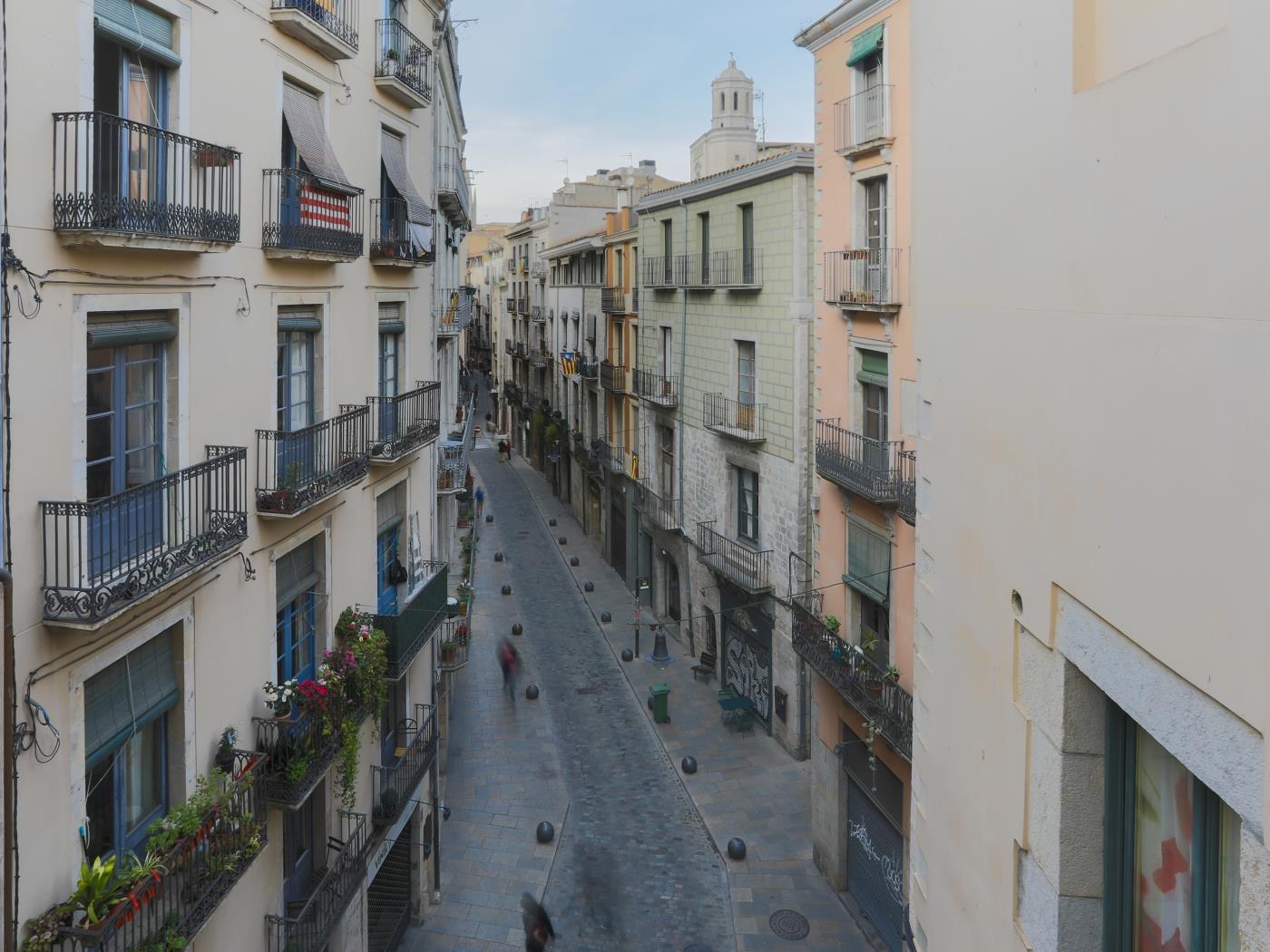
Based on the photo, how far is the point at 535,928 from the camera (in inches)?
615

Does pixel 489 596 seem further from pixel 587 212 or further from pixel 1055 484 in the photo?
pixel 1055 484

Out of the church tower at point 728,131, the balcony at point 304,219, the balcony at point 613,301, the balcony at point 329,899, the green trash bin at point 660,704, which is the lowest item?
the green trash bin at point 660,704

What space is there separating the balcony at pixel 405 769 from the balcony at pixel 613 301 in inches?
822

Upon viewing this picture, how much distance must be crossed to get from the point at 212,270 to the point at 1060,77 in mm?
8858

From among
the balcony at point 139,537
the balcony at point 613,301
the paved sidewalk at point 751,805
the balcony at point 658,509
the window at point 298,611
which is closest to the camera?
the balcony at point 139,537

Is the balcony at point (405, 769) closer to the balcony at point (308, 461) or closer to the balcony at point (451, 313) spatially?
the balcony at point (308, 461)

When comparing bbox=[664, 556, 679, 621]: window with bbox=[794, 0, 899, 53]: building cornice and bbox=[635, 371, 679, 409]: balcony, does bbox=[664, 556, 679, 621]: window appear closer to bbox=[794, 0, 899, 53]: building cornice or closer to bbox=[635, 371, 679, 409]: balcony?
bbox=[635, 371, 679, 409]: balcony

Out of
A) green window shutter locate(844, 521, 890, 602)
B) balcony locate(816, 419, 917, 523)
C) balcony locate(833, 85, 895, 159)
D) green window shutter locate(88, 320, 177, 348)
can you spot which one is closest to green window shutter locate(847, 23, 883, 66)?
balcony locate(833, 85, 895, 159)

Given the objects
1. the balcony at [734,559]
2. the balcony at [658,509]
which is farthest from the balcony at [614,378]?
the balcony at [734,559]

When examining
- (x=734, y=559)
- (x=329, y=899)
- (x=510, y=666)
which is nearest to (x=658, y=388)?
(x=734, y=559)

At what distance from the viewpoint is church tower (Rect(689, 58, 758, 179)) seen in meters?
48.8

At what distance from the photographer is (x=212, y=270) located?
399 inches

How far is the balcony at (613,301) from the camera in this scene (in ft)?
118

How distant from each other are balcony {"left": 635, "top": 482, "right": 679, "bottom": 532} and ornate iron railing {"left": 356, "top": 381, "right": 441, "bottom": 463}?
1412 centimetres
